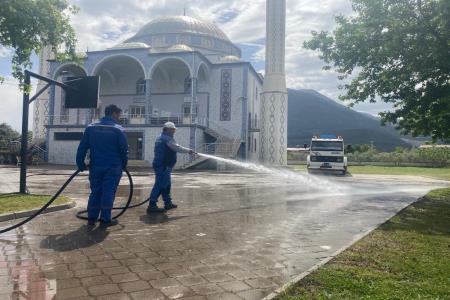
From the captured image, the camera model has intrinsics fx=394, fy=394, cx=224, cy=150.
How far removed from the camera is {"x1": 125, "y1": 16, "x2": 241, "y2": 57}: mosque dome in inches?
1745

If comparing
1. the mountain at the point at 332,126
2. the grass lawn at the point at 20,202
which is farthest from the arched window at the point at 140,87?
the mountain at the point at 332,126

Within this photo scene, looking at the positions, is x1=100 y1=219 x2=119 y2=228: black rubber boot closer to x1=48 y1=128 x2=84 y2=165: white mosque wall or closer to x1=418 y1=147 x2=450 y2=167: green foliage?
x1=48 y1=128 x2=84 y2=165: white mosque wall

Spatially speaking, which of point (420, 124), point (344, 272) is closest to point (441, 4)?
point (420, 124)

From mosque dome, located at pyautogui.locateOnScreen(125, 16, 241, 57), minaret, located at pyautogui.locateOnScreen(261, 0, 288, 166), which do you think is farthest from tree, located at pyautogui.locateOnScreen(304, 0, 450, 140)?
mosque dome, located at pyautogui.locateOnScreen(125, 16, 241, 57)

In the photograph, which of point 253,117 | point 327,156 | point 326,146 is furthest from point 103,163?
point 253,117

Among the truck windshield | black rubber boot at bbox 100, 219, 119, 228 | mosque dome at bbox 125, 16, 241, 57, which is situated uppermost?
mosque dome at bbox 125, 16, 241, 57

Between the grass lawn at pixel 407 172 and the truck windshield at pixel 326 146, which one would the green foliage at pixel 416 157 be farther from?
the truck windshield at pixel 326 146

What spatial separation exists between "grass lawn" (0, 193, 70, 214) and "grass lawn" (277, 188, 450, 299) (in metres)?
5.34

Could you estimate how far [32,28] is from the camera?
10.6 metres

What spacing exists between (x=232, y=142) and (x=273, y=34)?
10478 mm

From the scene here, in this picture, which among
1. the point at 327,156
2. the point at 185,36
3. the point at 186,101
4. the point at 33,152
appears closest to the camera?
the point at 327,156

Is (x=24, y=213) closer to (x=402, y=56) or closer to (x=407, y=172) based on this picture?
(x=402, y=56)

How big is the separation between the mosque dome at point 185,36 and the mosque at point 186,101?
6554 mm

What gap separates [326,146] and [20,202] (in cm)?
2145
